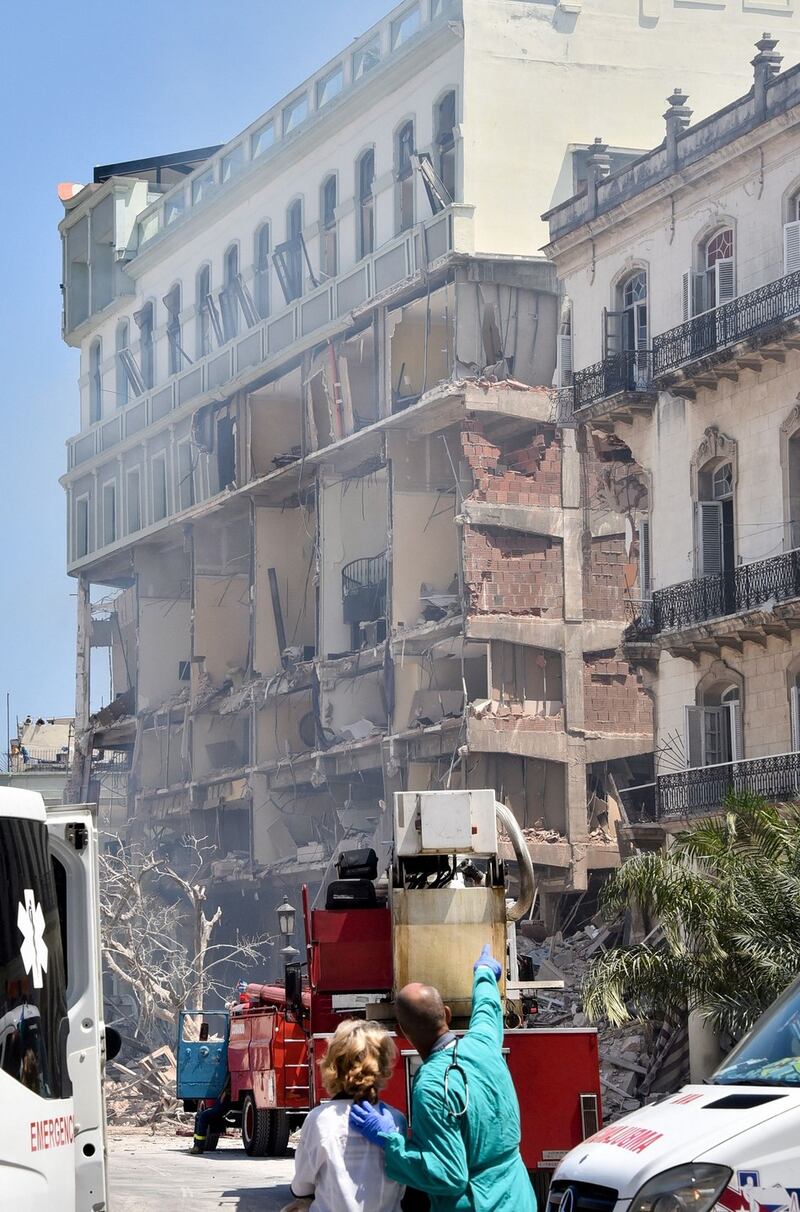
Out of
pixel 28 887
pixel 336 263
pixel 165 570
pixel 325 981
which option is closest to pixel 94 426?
pixel 165 570

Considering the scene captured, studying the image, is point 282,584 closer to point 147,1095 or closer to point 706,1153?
point 147,1095

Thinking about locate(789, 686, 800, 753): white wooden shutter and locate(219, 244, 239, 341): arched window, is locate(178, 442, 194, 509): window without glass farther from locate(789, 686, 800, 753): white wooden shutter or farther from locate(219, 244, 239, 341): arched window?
locate(789, 686, 800, 753): white wooden shutter

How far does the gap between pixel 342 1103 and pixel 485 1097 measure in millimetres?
506

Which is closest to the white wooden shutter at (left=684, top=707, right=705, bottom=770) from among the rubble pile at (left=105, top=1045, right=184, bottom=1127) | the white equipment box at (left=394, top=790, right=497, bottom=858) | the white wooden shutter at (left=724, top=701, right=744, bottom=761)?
the white wooden shutter at (left=724, top=701, right=744, bottom=761)

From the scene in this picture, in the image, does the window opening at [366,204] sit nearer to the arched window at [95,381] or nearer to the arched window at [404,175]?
the arched window at [404,175]

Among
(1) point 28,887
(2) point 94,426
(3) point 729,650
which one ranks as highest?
(2) point 94,426

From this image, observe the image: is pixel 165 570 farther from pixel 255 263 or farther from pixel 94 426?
pixel 255 263

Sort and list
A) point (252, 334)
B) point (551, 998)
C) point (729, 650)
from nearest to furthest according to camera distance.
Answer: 1. point (729, 650)
2. point (551, 998)
3. point (252, 334)

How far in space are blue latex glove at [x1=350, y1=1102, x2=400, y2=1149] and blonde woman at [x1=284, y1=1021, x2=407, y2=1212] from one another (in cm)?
2

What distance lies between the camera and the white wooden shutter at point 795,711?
114 ft

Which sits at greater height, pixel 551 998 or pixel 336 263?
pixel 336 263

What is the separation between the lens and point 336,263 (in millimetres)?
55719

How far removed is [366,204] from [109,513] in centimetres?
1963

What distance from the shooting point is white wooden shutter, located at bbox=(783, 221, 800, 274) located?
35438 millimetres
